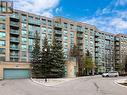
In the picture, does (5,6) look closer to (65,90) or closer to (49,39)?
(65,90)

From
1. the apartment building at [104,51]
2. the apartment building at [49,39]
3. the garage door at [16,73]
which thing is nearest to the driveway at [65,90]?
the garage door at [16,73]

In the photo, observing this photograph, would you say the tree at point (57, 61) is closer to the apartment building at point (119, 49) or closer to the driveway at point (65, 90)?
the driveway at point (65, 90)

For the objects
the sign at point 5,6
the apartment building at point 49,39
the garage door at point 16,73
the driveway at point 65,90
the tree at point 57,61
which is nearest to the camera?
the sign at point 5,6

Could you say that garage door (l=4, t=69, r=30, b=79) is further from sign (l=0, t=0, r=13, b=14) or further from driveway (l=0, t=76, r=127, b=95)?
sign (l=0, t=0, r=13, b=14)

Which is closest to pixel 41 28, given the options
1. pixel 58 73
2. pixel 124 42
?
pixel 58 73

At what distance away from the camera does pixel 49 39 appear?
308 ft

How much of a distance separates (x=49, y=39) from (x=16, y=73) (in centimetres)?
3137

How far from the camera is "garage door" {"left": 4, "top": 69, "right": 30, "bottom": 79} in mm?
62975

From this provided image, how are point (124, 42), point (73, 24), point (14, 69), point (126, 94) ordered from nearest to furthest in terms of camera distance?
point (126, 94) < point (14, 69) < point (73, 24) < point (124, 42)

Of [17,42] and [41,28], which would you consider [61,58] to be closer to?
[17,42]

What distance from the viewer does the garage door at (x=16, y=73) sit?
207 ft

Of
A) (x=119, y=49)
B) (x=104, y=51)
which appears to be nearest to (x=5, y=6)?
(x=104, y=51)

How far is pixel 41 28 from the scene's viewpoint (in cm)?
9162

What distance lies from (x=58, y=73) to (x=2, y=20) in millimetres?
24093
